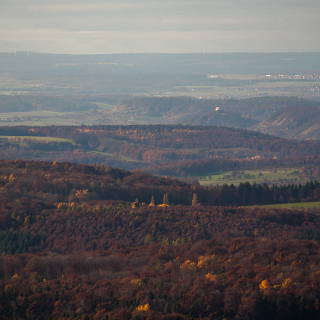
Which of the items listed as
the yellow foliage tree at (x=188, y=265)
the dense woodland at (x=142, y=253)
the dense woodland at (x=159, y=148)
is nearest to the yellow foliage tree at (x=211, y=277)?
the dense woodland at (x=142, y=253)

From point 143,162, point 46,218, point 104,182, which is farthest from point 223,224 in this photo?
point 143,162

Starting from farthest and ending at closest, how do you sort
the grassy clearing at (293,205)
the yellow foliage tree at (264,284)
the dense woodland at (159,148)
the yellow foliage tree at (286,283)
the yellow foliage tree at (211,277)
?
the dense woodland at (159,148) → the grassy clearing at (293,205) → the yellow foliage tree at (211,277) → the yellow foliage tree at (264,284) → the yellow foliage tree at (286,283)

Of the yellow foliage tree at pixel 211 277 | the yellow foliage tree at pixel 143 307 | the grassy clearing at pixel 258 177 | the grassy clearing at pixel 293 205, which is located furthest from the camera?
the grassy clearing at pixel 258 177

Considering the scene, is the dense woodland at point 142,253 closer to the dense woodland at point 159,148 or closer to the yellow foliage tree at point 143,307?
the yellow foliage tree at point 143,307

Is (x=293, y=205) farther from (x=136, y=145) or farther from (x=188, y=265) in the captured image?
(x=136, y=145)

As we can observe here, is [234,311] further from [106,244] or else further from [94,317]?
[106,244]

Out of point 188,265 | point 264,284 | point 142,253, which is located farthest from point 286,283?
point 142,253
